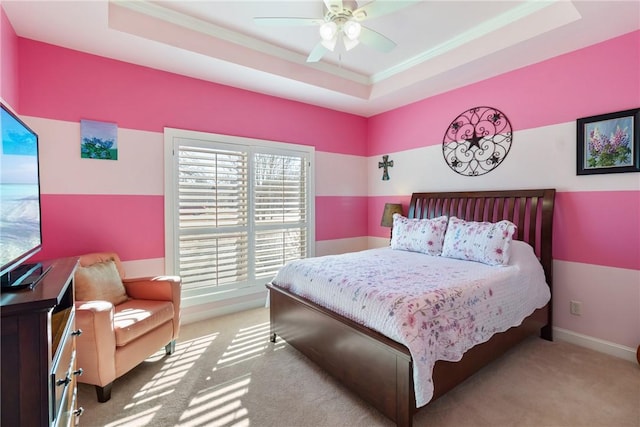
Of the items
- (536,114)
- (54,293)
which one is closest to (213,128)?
(54,293)

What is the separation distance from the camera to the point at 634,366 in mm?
2340

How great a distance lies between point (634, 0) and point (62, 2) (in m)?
3.99

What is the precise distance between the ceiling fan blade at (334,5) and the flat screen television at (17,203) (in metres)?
1.91

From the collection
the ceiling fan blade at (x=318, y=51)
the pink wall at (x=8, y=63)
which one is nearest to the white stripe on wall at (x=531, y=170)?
the ceiling fan blade at (x=318, y=51)

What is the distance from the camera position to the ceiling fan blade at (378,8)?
1.91m

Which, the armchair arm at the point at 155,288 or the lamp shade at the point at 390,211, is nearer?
the armchair arm at the point at 155,288

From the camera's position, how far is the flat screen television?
1132mm

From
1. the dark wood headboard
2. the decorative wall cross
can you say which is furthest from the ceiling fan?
the decorative wall cross

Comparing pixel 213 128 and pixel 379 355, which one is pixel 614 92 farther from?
pixel 213 128

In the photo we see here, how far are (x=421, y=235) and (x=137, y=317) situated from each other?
9.07 ft

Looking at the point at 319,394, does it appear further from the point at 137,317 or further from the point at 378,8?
the point at 378,8

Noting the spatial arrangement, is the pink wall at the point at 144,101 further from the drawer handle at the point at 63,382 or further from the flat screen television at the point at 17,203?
the drawer handle at the point at 63,382

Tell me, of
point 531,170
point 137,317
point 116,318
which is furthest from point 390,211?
point 116,318

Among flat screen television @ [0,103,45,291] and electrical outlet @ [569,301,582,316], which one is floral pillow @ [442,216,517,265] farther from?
flat screen television @ [0,103,45,291]
